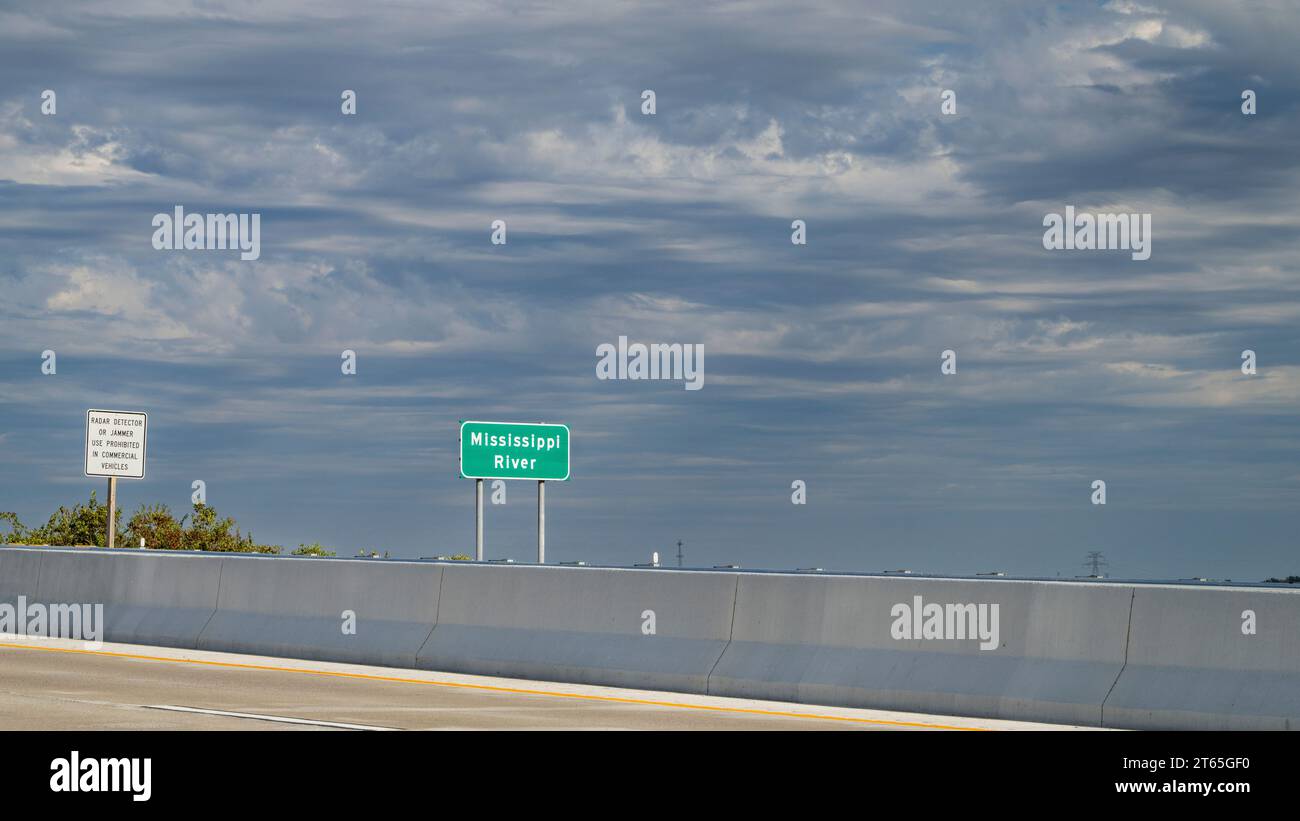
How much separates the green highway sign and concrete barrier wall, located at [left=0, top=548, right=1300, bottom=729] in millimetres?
10908

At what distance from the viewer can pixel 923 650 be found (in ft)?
52.5

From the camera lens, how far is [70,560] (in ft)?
79.3

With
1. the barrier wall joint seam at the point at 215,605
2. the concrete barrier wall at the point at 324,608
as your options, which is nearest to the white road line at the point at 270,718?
the concrete barrier wall at the point at 324,608

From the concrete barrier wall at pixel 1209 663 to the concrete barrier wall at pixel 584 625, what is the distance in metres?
4.24

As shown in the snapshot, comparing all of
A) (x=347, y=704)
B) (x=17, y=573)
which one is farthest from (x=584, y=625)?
(x=17, y=573)

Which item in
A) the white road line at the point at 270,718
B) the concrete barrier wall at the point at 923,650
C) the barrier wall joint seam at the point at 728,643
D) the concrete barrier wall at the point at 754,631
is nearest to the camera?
the white road line at the point at 270,718

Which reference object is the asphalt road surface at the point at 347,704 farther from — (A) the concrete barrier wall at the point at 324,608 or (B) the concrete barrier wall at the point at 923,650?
(A) the concrete barrier wall at the point at 324,608

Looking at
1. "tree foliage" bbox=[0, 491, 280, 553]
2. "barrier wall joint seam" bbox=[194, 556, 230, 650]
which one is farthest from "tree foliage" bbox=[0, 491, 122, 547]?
"barrier wall joint seam" bbox=[194, 556, 230, 650]

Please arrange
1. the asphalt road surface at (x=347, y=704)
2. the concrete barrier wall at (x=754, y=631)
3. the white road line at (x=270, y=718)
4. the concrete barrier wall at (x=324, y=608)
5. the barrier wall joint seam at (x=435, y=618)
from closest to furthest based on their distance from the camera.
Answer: the white road line at (x=270, y=718), the asphalt road surface at (x=347, y=704), the concrete barrier wall at (x=754, y=631), the barrier wall joint seam at (x=435, y=618), the concrete barrier wall at (x=324, y=608)

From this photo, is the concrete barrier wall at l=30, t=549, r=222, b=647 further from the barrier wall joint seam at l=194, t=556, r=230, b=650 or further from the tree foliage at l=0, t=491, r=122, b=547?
the tree foliage at l=0, t=491, r=122, b=547

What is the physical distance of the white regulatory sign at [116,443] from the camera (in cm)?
2777

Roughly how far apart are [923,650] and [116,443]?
16.1 m
